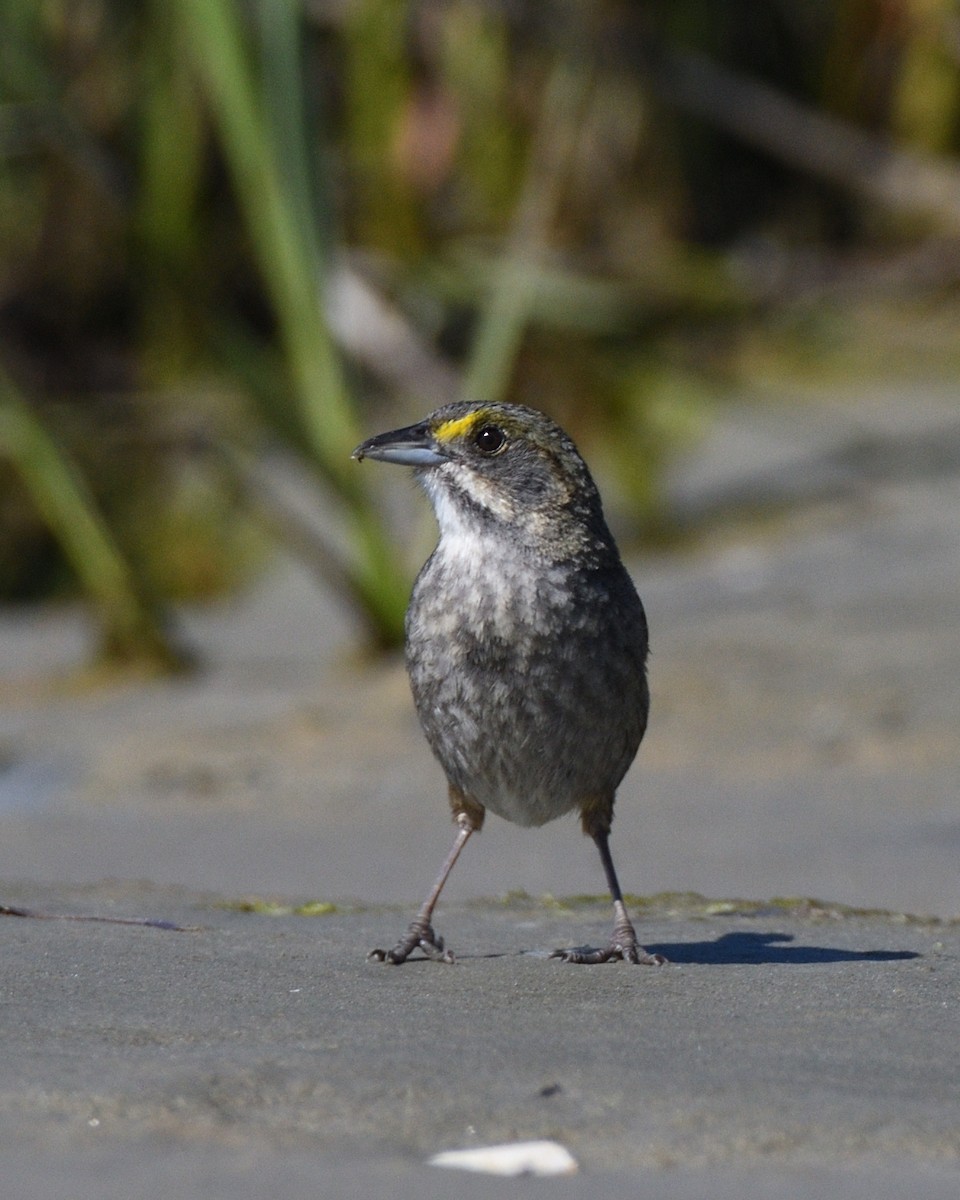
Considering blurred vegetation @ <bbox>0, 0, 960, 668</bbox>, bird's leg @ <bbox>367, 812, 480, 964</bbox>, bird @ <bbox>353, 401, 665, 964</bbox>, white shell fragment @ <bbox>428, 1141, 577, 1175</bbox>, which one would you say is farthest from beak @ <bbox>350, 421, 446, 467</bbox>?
blurred vegetation @ <bbox>0, 0, 960, 668</bbox>

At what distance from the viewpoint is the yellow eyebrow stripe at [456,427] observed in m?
4.30

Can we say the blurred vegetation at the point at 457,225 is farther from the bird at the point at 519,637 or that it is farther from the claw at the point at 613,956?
the claw at the point at 613,956

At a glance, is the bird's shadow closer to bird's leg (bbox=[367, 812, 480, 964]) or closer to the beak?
bird's leg (bbox=[367, 812, 480, 964])

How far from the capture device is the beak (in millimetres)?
4242

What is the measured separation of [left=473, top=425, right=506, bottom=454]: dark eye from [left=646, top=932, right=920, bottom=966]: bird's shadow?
1.08 meters

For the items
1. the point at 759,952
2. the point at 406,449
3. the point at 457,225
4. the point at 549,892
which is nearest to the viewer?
the point at 759,952

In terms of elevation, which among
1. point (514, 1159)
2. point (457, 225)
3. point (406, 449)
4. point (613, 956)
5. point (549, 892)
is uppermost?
point (457, 225)

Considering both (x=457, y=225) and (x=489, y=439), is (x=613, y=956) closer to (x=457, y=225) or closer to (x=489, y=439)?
(x=489, y=439)

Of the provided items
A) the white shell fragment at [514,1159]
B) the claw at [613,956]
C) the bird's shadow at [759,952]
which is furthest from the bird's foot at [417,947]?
the white shell fragment at [514,1159]

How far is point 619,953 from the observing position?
386 cm

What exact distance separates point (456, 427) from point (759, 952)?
1.25 meters

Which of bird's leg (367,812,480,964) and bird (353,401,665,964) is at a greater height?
bird (353,401,665,964)

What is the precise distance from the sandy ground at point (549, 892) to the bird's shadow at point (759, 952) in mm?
17

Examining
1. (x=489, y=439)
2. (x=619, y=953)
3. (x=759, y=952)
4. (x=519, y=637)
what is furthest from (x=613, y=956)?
(x=489, y=439)
